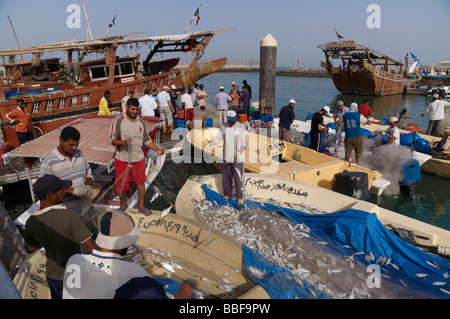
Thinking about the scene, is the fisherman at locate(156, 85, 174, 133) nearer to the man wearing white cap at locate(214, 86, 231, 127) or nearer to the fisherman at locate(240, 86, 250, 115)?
the man wearing white cap at locate(214, 86, 231, 127)

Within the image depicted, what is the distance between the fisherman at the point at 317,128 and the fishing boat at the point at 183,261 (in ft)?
22.6

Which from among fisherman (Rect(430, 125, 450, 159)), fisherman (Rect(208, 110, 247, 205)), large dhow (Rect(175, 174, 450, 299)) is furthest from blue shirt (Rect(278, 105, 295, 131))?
fisherman (Rect(430, 125, 450, 159))

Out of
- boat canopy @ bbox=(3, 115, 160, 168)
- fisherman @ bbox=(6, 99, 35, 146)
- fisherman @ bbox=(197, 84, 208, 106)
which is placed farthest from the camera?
fisherman @ bbox=(197, 84, 208, 106)

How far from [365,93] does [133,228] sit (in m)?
44.8

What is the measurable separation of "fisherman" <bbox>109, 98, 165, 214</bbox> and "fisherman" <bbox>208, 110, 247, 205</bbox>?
4.65 feet

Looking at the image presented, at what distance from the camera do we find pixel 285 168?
8.60 metres

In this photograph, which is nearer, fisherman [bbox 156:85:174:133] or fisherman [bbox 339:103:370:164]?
fisherman [bbox 339:103:370:164]

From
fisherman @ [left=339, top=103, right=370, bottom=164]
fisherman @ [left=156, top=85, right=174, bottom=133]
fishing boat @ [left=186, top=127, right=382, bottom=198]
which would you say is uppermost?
fisherman @ [left=156, top=85, right=174, bottom=133]

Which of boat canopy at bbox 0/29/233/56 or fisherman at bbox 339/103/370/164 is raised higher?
boat canopy at bbox 0/29/233/56

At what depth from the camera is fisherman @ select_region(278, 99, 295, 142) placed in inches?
429

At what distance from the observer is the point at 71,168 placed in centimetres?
432

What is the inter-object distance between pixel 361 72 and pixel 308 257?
129 ft

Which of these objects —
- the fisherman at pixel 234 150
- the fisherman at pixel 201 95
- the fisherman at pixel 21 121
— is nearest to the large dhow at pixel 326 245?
the fisherman at pixel 234 150
